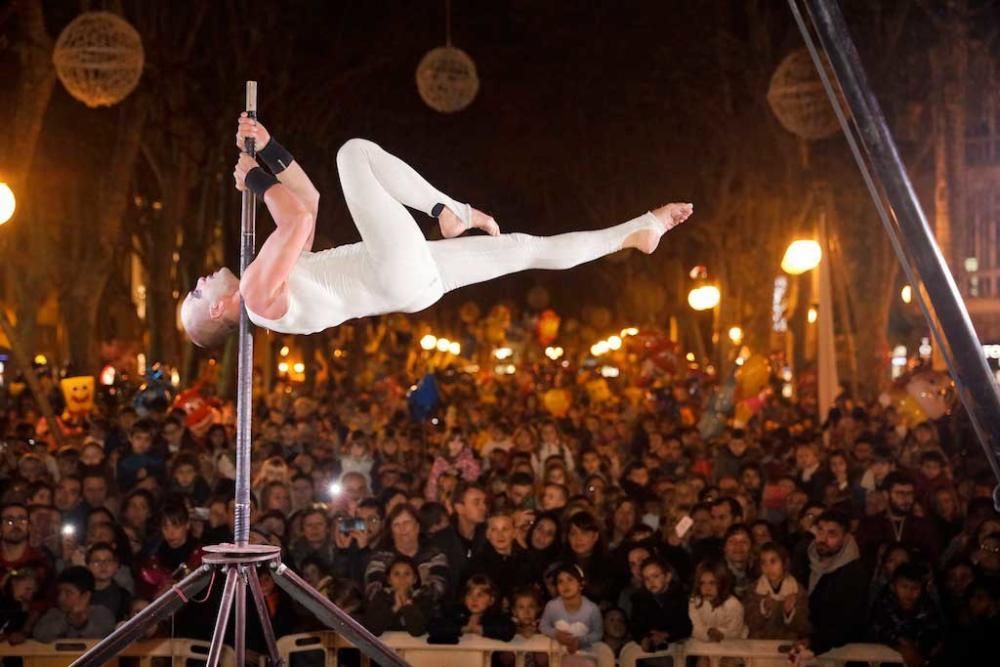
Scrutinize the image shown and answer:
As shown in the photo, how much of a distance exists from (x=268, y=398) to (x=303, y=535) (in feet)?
42.6

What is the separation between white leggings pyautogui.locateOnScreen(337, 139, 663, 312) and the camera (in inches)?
155

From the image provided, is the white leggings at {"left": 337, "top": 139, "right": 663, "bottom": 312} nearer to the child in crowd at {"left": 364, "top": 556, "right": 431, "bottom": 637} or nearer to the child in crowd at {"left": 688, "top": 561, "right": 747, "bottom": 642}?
the child in crowd at {"left": 364, "top": 556, "right": 431, "bottom": 637}

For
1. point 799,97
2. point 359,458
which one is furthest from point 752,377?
point 359,458

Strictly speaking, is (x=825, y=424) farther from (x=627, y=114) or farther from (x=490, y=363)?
(x=490, y=363)

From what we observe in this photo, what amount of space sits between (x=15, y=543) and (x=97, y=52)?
5.31 m

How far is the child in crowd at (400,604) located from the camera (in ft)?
21.0

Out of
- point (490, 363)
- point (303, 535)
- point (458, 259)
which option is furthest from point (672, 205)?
point (490, 363)

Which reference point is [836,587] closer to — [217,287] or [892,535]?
[892,535]

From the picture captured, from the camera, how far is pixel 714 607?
6527 millimetres

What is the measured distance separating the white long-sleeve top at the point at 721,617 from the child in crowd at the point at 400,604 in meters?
1.56

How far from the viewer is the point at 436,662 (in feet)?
20.4

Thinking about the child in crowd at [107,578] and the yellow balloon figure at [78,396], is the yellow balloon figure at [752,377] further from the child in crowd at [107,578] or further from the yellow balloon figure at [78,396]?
the child in crowd at [107,578]

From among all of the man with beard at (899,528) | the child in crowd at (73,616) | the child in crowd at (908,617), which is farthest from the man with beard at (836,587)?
the child in crowd at (73,616)

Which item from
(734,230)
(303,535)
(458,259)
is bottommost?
(303,535)
